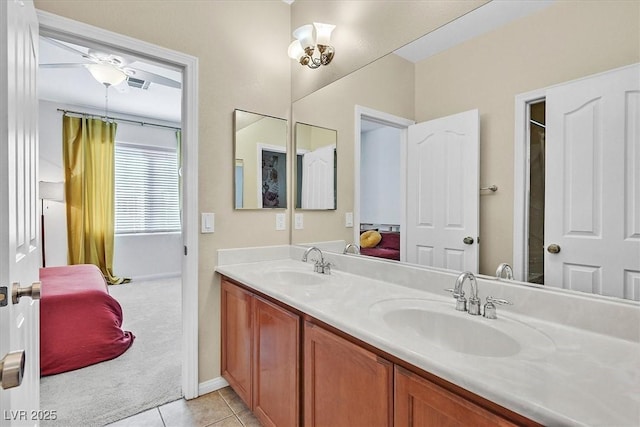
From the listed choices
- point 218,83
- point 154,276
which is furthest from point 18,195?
point 154,276

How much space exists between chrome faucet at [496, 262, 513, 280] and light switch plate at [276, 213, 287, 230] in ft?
5.02

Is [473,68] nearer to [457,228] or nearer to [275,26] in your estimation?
[457,228]

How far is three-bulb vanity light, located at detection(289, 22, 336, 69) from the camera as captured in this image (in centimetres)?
201

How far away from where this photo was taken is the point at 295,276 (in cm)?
200

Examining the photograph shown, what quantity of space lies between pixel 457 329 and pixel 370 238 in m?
0.81

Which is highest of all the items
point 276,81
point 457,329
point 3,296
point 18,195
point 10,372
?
point 276,81

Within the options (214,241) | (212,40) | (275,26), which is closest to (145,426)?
(214,241)

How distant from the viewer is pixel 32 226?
4.20 feet

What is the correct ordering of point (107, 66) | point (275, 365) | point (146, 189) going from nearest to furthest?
point (275, 365) → point (107, 66) → point (146, 189)

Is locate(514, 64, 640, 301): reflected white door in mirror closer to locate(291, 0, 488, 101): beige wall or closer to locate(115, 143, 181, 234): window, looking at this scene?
locate(291, 0, 488, 101): beige wall

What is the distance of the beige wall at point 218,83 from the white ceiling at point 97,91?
1242 millimetres

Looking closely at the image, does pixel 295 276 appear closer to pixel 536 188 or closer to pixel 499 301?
pixel 499 301

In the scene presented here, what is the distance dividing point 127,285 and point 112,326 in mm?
2660

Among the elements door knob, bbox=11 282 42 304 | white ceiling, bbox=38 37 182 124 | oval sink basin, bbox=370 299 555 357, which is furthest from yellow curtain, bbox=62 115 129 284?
oval sink basin, bbox=370 299 555 357
